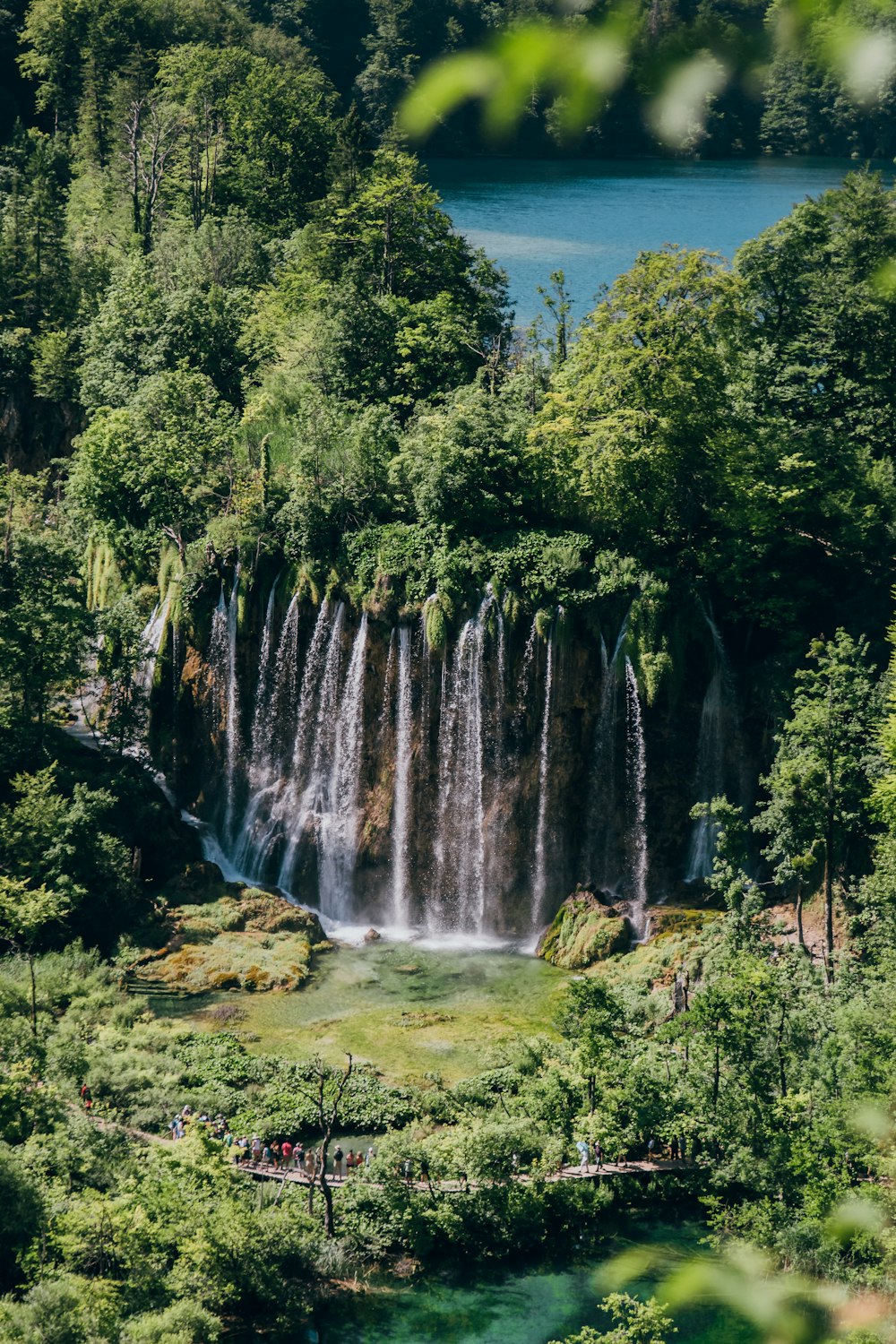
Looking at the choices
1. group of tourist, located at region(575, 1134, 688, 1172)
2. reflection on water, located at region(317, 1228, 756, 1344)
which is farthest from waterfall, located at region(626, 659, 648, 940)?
reflection on water, located at region(317, 1228, 756, 1344)

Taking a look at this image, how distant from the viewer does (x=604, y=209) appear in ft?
228

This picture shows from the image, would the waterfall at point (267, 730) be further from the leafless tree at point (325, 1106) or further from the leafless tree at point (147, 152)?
the leafless tree at point (147, 152)

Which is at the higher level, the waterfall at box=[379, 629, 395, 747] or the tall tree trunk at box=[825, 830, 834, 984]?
the waterfall at box=[379, 629, 395, 747]

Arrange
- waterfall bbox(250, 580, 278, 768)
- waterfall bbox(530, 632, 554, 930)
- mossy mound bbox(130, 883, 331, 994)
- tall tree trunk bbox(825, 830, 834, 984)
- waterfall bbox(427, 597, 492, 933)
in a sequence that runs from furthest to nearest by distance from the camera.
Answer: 1. waterfall bbox(250, 580, 278, 768)
2. waterfall bbox(427, 597, 492, 933)
3. waterfall bbox(530, 632, 554, 930)
4. mossy mound bbox(130, 883, 331, 994)
5. tall tree trunk bbox(825, 830, 834, 984)

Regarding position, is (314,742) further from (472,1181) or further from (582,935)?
(472,1181)

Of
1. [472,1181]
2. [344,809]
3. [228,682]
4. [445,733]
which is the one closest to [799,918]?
[472,1181]

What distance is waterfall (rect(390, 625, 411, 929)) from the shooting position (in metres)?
37.0

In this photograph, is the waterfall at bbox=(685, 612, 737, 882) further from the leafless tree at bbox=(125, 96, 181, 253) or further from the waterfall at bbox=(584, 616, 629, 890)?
the leafless tree at bbox=(125, 96, 181, 253)

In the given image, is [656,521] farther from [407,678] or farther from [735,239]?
[735,239]

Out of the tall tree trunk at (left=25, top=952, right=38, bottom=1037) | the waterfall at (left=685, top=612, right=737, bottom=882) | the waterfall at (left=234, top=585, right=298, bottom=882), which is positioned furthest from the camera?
the waterfall at (left=234, top=585, right=298, bottom=882)

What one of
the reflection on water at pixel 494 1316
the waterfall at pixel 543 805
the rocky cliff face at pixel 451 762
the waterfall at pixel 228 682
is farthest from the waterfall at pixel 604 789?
the reflection on water at pixel 494 1316

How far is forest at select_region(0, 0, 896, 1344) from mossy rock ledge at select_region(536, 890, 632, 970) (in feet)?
0.51

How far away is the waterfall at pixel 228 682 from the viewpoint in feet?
130

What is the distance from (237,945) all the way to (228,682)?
27.9 ft
